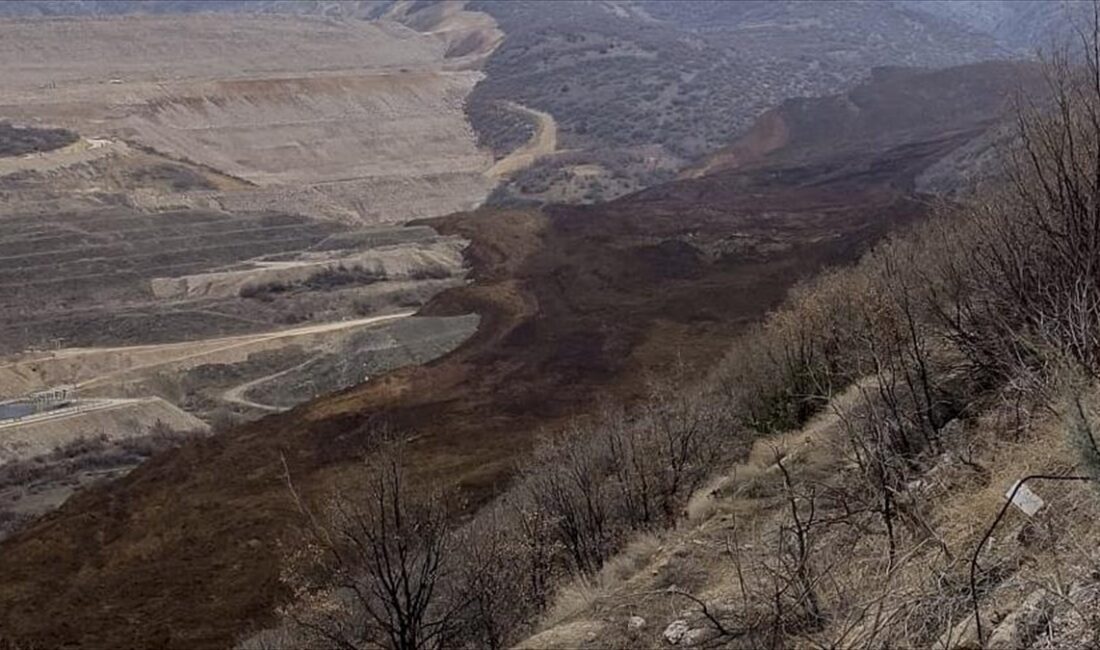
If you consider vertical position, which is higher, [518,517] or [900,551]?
[900,551]

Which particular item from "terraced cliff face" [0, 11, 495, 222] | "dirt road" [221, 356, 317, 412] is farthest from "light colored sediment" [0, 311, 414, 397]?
"terraced cliff face" [0, 11, 495, 222]

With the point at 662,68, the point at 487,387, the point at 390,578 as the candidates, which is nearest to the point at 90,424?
the point at 487,387

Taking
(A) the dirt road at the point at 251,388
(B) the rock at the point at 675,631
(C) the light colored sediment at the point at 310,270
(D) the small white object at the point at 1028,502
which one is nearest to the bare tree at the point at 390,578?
(B) the rock at the point at 675,631

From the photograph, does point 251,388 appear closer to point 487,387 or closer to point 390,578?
point 487,387

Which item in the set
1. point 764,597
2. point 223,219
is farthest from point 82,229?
point 764,597

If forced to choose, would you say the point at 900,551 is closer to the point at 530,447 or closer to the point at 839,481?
the point at 839,481

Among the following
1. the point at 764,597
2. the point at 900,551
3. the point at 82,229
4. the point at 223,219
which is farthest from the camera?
the point at 223,219
